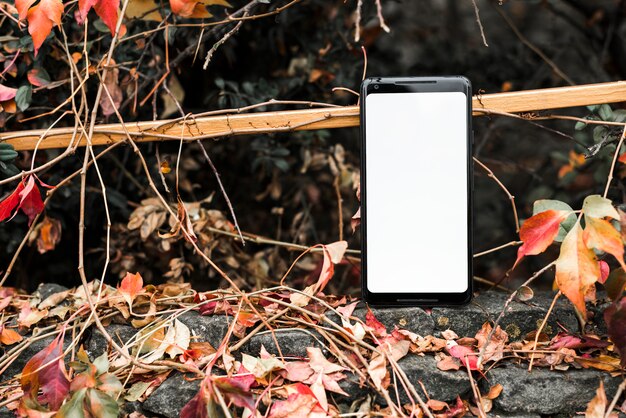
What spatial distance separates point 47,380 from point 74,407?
77 mm

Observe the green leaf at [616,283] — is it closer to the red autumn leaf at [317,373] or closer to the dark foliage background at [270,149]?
the dark foliage background at [270,149]

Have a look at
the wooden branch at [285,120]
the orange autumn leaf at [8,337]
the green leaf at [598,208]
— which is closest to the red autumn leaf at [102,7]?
the wooden branch at [285,120]

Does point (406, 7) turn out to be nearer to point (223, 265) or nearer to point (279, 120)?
point (223, 265)

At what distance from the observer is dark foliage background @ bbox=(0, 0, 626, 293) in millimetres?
1436

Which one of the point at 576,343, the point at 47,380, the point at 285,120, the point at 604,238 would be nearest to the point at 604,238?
the point at 604,238

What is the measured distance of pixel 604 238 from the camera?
817 millimetres

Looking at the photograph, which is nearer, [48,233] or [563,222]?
[563,222]

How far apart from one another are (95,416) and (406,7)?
2595 mm

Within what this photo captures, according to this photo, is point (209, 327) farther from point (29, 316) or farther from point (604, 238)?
point (604, 238)

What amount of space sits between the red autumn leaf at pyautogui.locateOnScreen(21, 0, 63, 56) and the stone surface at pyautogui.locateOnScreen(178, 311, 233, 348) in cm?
50

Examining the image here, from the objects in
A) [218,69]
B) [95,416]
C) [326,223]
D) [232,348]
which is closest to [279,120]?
[232,348]

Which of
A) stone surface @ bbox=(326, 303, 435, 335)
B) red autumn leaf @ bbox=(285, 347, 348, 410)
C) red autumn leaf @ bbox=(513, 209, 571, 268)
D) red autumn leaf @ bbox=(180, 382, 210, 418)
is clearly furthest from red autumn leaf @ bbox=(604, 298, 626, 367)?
red autumn leaf @ bbox=(180, 382, 210, 418)

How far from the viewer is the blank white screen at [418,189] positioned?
102cm

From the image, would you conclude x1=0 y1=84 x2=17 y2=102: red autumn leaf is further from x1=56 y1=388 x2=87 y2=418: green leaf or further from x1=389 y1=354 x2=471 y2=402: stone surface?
x1=389 y1=354 x2=471 y2=402: stone surface
